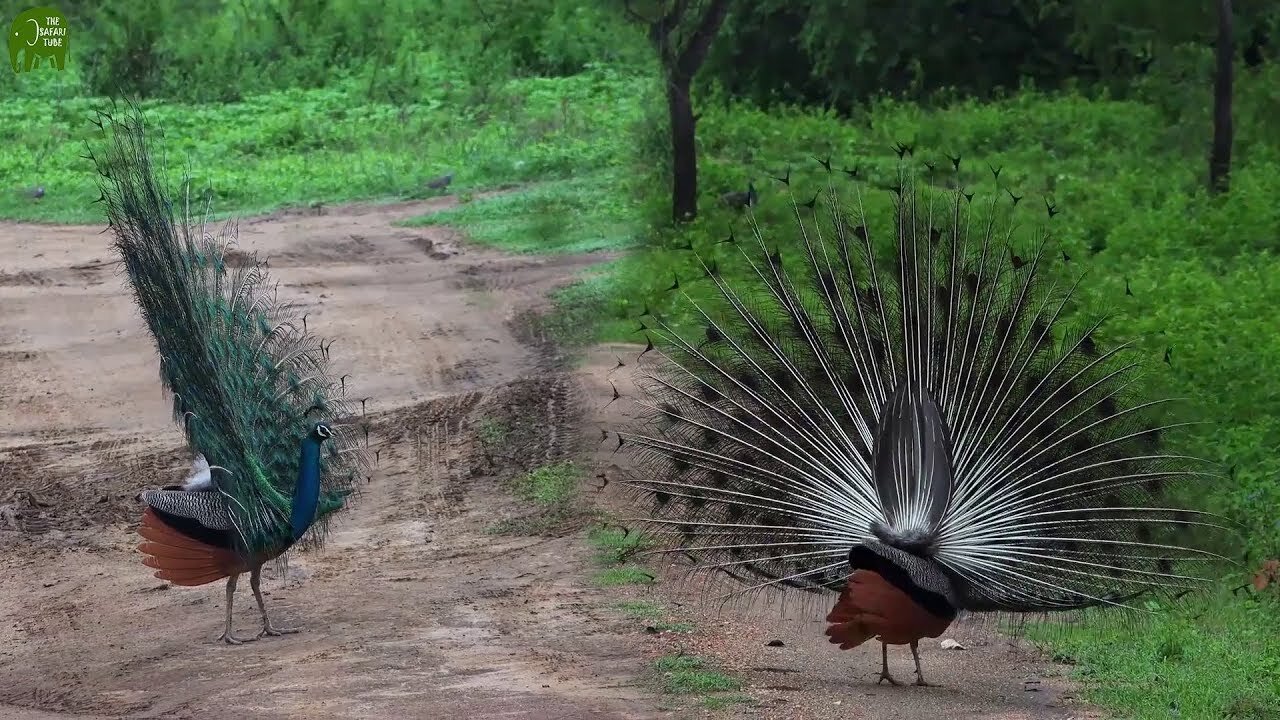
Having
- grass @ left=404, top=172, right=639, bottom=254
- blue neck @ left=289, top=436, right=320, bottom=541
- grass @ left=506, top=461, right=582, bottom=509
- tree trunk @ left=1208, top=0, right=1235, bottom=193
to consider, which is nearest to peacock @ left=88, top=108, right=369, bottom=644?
blue neck @ left=289, top=436, right=320, bottom=541

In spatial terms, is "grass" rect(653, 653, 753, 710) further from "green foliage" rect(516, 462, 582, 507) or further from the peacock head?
"green foliage" rect(516, 462, 582, 507)

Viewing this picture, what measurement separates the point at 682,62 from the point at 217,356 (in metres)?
7.32

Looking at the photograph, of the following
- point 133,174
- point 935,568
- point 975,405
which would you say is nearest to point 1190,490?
point 975,405

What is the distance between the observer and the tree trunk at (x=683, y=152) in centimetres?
1416

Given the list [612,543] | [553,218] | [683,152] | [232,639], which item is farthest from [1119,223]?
[232,639]


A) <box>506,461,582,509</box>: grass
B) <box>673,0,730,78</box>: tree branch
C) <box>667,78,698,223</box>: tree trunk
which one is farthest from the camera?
<box>667,78,698,223</box>: tree trunk

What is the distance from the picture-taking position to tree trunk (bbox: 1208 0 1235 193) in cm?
1453

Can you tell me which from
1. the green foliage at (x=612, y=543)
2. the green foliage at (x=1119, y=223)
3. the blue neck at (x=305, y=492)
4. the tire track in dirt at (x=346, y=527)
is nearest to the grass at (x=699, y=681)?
the tire track in dirt at (x=346, y=527)

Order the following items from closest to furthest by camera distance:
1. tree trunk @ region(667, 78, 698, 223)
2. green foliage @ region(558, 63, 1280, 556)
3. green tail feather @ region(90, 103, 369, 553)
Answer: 1. green tail feather @ region(90, 103, 369, 553)
2. green foliage @ region(558, 63, 1280, 556)
3. tree trunk @ region(667, 78, 698, 223)

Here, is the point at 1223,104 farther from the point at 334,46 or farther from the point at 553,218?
the point at 334,46

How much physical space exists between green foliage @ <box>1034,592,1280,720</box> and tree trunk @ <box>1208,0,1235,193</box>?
8.48 meters

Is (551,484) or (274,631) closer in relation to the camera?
(274,631)

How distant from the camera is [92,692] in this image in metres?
6.64

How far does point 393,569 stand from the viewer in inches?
326
